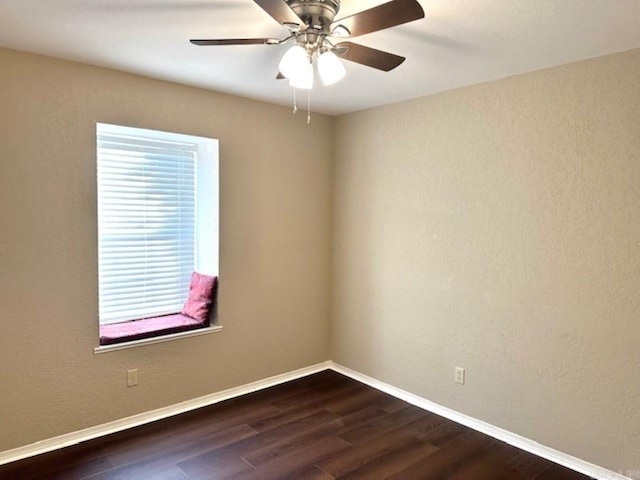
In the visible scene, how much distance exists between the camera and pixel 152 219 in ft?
11.5

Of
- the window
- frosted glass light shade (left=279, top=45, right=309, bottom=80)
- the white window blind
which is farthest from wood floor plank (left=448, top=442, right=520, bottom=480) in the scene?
the white window blind

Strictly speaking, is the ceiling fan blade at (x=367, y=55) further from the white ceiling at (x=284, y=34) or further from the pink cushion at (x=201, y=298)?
the pink cushion at (x=201, y=298)

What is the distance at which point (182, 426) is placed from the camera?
9.97 ft

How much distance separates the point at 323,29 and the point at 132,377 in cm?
259

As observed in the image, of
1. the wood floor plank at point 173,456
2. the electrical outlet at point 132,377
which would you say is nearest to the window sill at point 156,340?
the electrical outlet at point 132,377

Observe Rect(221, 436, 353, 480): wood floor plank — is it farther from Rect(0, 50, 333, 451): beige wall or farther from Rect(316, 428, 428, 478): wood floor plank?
Rect(0, 50, 333, 451): beige wall

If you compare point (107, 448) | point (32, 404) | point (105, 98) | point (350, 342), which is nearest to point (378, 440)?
point (350, 342)

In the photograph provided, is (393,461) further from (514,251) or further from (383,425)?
(514,251)

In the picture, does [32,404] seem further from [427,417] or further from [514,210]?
[514,210]

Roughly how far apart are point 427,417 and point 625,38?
2.68 m

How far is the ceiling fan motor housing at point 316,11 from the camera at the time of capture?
1707 millimetres

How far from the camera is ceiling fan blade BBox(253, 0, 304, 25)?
5.07 feet

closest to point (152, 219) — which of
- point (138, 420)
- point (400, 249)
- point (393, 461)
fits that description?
point (138, 420)

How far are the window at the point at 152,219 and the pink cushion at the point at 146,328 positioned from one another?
109 millimetres
